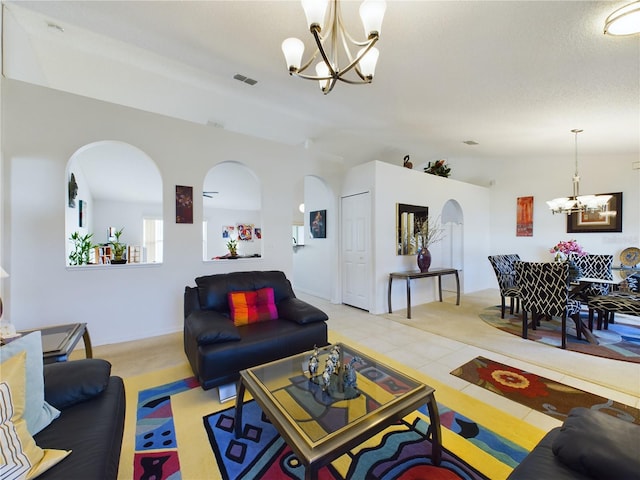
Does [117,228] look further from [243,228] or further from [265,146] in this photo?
[265,146]

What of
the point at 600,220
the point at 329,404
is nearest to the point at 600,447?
the point at 329,404

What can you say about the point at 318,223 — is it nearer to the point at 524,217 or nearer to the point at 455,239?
the point at 455,239

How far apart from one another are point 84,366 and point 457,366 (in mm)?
2969

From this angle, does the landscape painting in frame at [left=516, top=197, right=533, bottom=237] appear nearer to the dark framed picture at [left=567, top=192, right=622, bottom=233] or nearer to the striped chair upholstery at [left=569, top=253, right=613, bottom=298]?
the dark framed picture at [left=567, top=192, right=622, bottom=233]

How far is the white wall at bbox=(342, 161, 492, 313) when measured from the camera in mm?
4598

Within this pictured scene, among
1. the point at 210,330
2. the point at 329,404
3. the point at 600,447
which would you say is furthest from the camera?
the point at 210,330

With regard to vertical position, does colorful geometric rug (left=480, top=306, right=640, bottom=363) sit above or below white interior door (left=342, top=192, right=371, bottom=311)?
below

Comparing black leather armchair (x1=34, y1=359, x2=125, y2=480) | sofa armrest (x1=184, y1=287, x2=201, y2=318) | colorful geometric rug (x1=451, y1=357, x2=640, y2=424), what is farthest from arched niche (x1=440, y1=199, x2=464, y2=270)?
black leather armchair (x1=34, y1=359, x2=125, y2=480)

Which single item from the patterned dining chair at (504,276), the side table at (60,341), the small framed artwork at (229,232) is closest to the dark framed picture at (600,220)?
the patterned dining chair at (504,276)

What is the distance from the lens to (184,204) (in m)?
3.71

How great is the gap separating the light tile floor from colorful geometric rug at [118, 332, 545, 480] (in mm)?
295

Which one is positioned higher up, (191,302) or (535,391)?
(191,302)

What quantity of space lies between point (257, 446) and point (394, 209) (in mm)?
4012

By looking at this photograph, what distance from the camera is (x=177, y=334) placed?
3.58m
